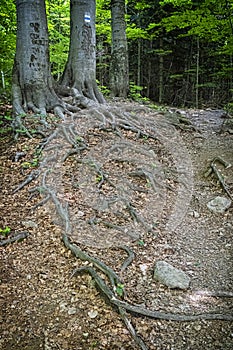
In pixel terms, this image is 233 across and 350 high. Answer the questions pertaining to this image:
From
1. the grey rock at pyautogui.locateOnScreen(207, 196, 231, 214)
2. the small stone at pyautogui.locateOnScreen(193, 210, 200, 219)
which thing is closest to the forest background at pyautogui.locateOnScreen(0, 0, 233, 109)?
the grey rock at pyautogui.locateOnScreen(207, 196, 231, 214)

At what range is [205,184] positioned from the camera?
5.39 m

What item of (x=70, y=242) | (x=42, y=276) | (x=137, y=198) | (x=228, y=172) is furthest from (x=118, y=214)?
(x=228, y=172)

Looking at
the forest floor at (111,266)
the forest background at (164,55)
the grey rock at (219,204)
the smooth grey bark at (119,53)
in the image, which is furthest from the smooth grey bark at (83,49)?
the grey rock at (219,204)

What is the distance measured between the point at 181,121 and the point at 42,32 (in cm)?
387

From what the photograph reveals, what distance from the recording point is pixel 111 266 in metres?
3.46

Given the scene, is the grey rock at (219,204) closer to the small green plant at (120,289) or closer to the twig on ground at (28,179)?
the small green plant at (120,289)

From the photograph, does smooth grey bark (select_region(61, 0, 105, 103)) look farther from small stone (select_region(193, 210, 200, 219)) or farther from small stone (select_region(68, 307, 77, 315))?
small stone (select_region(68, 307, 77, 315))

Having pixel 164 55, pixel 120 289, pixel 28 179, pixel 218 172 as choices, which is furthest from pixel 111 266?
pixel 164 55

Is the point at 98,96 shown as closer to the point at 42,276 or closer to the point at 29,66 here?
the point at 29,66

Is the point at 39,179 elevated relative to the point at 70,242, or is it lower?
elevated

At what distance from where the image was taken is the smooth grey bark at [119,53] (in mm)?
9094

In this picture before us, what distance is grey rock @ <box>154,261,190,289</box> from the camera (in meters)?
3.28

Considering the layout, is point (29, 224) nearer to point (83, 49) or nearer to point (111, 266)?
point (111, 266)

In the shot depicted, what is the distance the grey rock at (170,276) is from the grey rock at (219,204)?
162 centimetres
